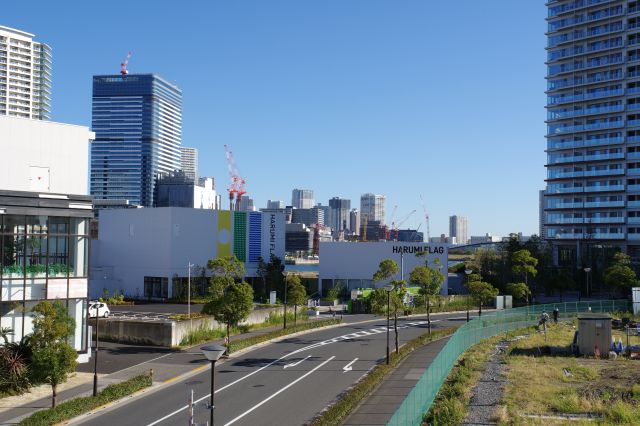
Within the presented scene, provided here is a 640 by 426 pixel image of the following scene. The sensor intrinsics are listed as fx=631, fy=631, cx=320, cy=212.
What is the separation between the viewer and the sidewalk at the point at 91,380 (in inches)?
1126

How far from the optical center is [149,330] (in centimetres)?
4581

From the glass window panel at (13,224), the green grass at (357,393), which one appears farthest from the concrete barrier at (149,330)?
the green grass at (357,393)

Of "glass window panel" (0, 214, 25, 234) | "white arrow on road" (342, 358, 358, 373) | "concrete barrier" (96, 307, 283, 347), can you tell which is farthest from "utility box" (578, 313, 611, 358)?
"glass window panel" (0, 214, 25, 234)

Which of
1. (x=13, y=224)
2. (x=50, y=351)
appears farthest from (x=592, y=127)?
(x=50, y=351)

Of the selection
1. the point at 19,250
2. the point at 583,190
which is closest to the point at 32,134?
the point at 19,250

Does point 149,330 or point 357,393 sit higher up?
point 149,330

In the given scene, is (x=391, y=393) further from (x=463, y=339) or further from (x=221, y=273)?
(x=221, y=273)

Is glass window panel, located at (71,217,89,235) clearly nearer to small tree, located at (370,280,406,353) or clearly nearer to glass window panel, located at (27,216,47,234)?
glass window panel, located at (27,216,47,234)

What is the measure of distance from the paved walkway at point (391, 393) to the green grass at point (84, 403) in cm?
1173

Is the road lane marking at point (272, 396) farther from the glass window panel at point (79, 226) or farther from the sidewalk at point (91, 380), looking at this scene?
the glass window panel at point (79, 226)

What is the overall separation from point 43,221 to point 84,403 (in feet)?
41.5

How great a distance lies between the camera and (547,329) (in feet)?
182

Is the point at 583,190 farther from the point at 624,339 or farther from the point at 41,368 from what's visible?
the point at 41,368

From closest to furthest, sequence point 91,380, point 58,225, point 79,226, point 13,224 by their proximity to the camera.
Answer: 1. point 91,380
2. point 13,224
3. point 58,225
4. point 79,226
